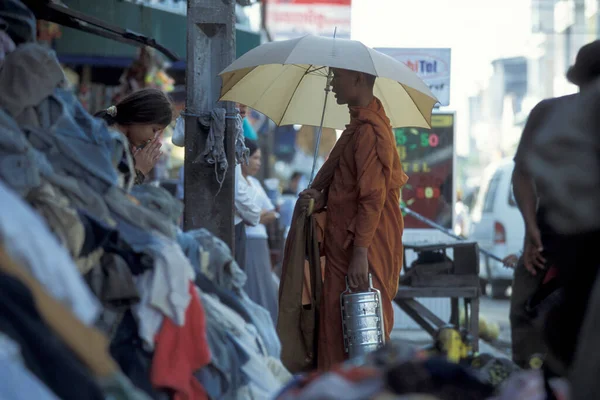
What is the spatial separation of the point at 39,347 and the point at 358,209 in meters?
2.94

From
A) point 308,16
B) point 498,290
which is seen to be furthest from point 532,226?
point 498,290

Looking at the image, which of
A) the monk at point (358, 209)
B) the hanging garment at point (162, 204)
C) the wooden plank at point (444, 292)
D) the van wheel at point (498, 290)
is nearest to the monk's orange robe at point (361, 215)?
the monk at point (358, 209)

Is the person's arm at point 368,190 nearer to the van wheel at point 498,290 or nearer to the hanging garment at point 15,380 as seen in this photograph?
the hanging garment at point 15,380

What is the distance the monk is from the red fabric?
198 centimetres

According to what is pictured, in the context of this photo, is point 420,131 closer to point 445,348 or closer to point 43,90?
point 445,348

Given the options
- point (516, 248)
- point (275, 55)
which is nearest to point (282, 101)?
point (275, 55)

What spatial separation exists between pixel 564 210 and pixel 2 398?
1.47 meters

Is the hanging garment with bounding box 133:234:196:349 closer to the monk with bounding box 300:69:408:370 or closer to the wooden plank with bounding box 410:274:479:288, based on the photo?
the monk with bounding box 300:69:408:370

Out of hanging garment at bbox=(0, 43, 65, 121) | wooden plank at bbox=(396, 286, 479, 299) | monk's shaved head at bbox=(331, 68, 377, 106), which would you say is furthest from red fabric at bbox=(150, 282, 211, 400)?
wooden plank at bbox=(396, 286, 479, 299)

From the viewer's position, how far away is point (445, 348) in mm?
4855

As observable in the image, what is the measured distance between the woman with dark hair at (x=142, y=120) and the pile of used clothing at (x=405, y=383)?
2490 mm

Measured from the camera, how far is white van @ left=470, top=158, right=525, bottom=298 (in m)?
13.9

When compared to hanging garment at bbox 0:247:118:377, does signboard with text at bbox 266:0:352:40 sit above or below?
above

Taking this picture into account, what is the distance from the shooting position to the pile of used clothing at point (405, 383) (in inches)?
96.8
